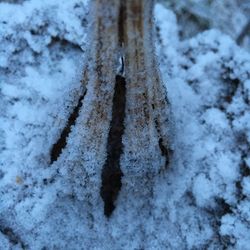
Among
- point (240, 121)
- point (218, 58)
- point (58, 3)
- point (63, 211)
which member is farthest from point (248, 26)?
point (63, 211)

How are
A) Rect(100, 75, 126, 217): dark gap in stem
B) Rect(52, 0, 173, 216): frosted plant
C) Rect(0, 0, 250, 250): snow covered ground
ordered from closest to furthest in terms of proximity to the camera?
Rect(52, 0, 173, 216): frosted plant, Rect(100, 75, 126, 217): dark gap in stem, Rect(0, 0, 250, 250): snow covered ground

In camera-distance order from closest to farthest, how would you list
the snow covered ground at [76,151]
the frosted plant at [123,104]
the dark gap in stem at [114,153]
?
the frosted plant at [123,104] < the dark gap in stem at [114,153] < the snow covered ground at [76,151]

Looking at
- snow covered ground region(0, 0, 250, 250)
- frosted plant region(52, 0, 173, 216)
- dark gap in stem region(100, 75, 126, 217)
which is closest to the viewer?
frosted plant region(52, 0, 173, 216)

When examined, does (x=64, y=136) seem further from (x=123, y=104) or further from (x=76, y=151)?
(x=123, y=104)

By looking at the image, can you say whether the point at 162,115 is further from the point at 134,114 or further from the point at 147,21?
the point at 147,21

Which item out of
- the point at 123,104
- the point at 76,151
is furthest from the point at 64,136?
the point at 123,104

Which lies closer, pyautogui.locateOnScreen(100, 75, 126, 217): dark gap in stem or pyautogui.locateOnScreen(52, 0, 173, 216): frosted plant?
pyautogui.locateOnScreen(52, 0, 173, 216): frosted plant
